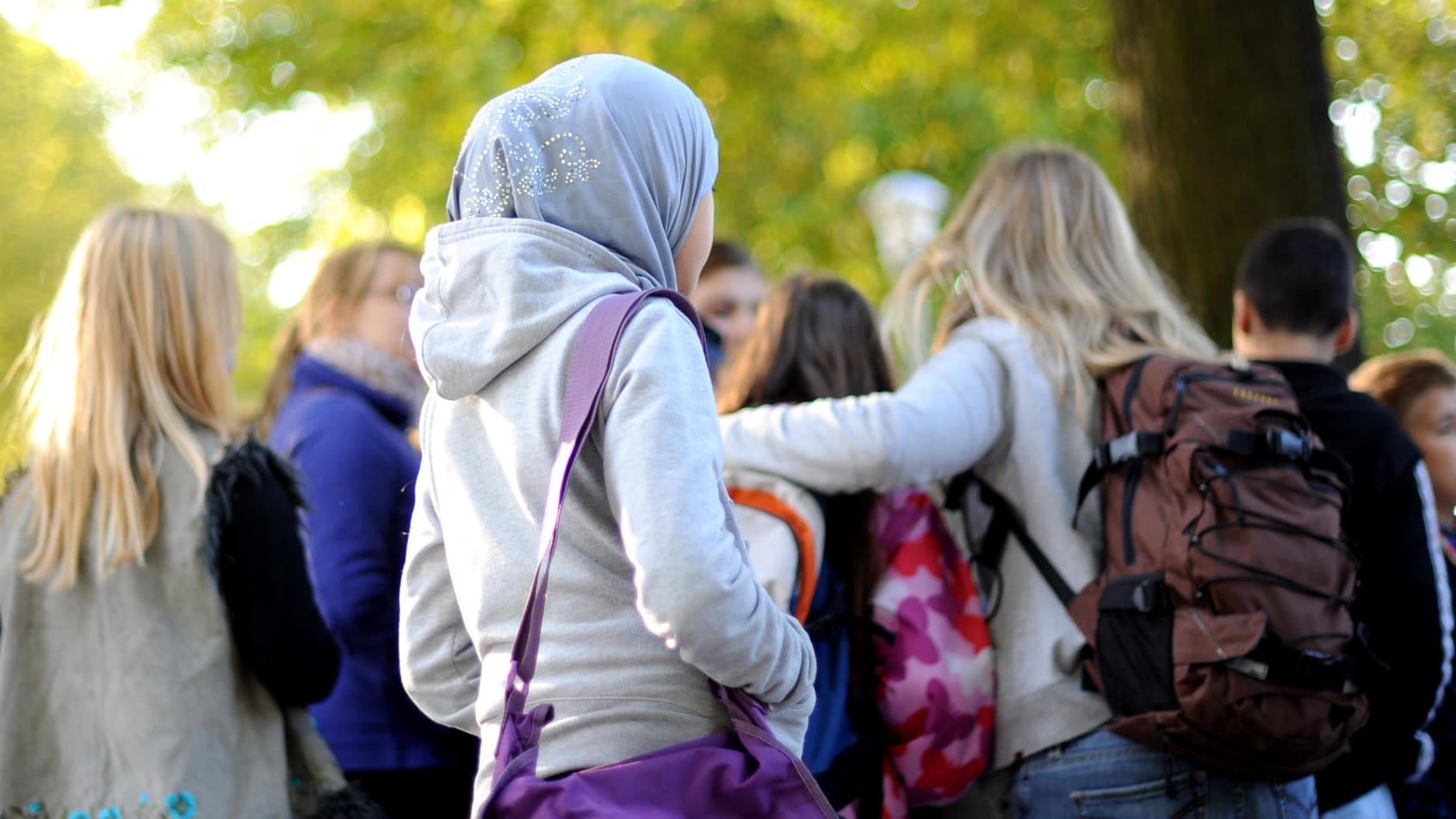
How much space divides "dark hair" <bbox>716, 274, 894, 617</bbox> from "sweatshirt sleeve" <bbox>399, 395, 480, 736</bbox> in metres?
1.52

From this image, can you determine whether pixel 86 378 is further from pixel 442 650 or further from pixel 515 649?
pixel 515 649

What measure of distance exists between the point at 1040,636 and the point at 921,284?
0.95 metres

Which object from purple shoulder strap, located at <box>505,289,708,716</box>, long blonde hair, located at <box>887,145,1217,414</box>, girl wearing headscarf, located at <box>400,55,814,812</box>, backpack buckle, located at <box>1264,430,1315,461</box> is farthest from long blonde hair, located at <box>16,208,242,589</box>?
backpack buckle, located at <box>1264,430,1315,461</box>

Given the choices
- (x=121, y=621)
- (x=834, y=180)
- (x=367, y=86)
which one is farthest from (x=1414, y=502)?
(x=834, y=180)

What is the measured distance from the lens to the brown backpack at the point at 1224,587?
2.83 m

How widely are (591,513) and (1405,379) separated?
340cm

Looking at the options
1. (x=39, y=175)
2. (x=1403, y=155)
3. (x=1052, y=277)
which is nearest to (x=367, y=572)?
(x=1052, y=277)

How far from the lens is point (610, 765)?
74.6 inches

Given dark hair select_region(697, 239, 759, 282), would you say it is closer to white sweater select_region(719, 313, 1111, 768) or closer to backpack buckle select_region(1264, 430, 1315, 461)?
white sweater select_region(719, 313, 1111, 768)

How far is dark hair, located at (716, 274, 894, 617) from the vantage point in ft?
12.1

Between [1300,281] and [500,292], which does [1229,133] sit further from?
[500,292]

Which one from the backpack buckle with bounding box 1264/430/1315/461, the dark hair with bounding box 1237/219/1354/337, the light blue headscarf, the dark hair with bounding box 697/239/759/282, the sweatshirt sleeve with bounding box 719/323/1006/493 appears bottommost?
the backpack buckle with bounding box 1264/430/1315/461

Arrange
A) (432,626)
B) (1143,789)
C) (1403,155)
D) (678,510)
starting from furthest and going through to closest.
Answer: (1403,155) < (1143,789) < (432,626) < (678,510)

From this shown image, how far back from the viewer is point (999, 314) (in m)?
3.40
